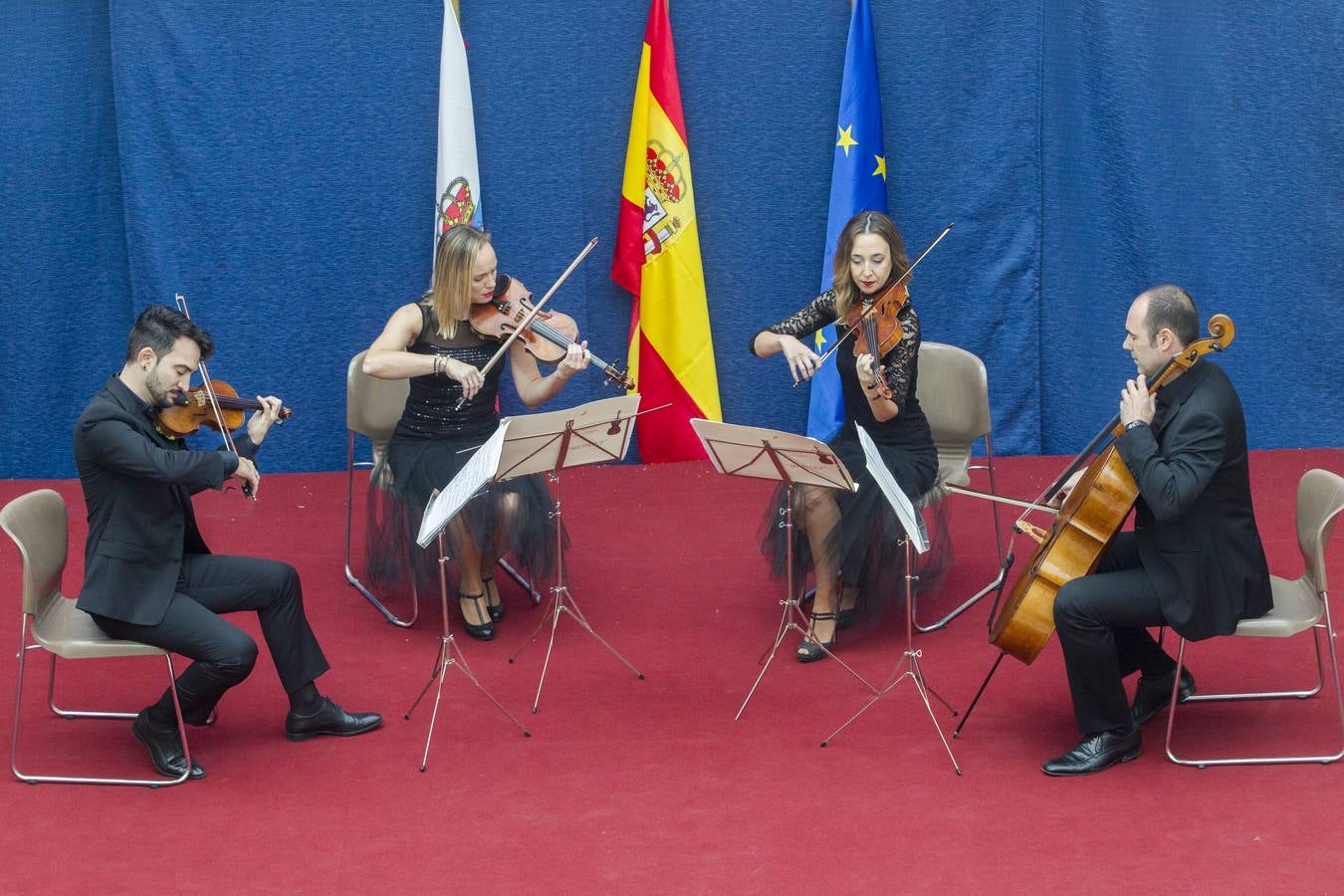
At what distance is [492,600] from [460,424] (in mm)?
552

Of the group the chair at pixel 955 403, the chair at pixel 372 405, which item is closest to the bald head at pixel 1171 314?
the chair at pixel 955 403

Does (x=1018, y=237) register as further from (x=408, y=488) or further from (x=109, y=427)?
(x=109, y=427)

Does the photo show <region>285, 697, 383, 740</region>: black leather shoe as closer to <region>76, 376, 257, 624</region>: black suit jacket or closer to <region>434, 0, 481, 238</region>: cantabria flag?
<region>76, 376, 257, 624</region>: black suit jacket

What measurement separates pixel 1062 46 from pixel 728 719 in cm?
338

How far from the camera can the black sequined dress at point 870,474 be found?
4.20 metres

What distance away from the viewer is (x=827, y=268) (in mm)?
5844

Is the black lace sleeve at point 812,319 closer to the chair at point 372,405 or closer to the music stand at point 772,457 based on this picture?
the music stand at point 772,457

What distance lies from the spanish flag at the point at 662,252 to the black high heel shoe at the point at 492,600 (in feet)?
5.28

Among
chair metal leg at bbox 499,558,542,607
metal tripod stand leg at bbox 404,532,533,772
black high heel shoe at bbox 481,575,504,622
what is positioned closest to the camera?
metal tripod stand leg at bbox 404,532,533,772

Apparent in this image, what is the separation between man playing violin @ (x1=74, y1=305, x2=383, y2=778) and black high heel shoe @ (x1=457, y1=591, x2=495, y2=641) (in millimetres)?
782

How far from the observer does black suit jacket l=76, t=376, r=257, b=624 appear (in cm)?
337

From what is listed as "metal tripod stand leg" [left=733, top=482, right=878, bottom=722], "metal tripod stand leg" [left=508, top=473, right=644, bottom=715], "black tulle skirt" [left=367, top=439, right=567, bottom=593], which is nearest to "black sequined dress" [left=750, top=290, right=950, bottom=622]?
"metal tripod stand leg" [left=733, top=482, right=878, bottom=722]

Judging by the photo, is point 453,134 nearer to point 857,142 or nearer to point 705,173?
point 705,173

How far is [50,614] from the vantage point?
3555 mm
